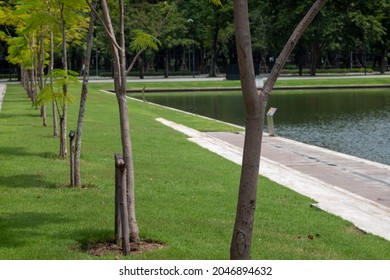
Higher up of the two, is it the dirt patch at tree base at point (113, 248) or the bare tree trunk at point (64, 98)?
the bare tree trunk at point (64, 98)

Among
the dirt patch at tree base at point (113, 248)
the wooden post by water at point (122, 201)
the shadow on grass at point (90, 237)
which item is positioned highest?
the wooden post by water at point (122, 201)

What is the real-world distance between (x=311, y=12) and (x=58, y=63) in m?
73.4

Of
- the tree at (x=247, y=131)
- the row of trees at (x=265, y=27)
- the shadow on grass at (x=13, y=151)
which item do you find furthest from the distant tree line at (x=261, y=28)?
the tree at (x=247, y=131)

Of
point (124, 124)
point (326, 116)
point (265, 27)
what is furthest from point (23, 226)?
point (265, 27)

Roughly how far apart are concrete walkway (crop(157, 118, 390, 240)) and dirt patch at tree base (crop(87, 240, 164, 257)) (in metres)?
3.01

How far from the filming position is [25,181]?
37.9 feet

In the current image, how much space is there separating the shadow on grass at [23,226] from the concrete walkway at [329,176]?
155 inches

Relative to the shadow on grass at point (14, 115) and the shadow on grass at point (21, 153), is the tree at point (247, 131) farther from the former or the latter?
the shadow on grass at point (14, 115)

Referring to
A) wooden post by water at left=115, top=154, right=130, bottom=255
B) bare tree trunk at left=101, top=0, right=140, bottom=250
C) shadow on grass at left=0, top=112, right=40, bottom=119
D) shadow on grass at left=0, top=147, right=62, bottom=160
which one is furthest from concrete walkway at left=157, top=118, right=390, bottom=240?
shadow on grass at left=0, top=112, right=40, bottom=119

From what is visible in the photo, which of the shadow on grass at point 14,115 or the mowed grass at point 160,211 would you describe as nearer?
the mowed grass at point 160,211

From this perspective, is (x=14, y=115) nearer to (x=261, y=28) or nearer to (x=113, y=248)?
(x=113, y=248)

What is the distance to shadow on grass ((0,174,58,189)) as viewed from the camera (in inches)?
440

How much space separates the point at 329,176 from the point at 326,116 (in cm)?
1851

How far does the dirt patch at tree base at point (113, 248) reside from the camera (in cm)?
723
